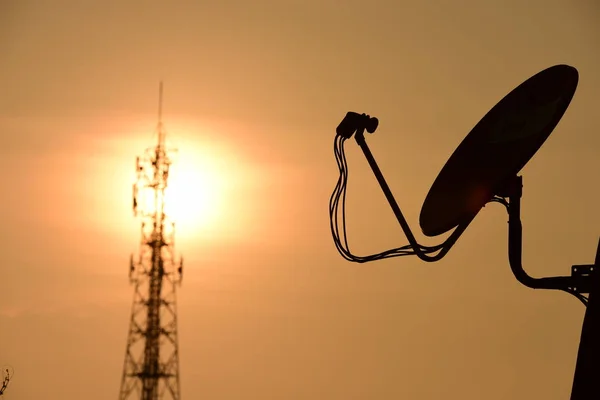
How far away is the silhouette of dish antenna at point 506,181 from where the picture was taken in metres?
15.9

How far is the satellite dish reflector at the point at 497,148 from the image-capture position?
708 inches

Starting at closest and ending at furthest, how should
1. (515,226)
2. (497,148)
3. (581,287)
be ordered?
(581,287) < (515,226) < (497,148)

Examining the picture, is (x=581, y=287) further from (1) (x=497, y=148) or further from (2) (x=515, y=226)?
(1) (x=497, y=148)

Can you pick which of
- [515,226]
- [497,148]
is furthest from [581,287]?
[497,148]

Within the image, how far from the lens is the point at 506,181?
59.2 feet

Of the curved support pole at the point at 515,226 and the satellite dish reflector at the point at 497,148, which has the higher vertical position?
the satellite dish reflector at the point at 497,148

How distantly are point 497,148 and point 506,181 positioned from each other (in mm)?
1763

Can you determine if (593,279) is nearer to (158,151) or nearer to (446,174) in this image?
(446,174)

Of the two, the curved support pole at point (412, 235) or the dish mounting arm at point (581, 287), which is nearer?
the dish mounting arm at point (581, 287)

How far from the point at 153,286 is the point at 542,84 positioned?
45095 millimetres

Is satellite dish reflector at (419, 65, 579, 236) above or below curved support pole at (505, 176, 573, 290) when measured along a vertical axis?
above

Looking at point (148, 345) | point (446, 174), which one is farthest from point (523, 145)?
point (148, 345)

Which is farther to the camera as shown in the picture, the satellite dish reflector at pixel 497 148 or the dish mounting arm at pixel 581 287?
the satellite dish reflector at pixel 497 148

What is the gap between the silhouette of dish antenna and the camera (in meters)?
15.9
